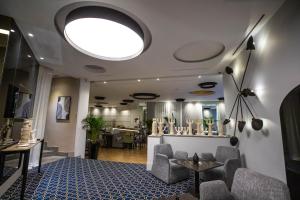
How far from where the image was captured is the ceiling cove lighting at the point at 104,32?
237 centimetres

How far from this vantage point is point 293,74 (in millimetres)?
2012

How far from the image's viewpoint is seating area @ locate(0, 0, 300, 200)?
2160 mm

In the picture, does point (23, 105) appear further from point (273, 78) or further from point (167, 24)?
point (273, 78)

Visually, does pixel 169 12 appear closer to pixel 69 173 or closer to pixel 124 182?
pixel 124 182

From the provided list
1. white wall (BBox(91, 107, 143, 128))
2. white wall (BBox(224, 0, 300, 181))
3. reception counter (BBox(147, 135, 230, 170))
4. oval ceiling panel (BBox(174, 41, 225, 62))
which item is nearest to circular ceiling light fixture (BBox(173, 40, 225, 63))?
oval ceiling panel (BBox(174, 41, 225, 62))

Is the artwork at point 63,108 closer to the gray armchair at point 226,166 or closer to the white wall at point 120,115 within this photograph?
the gray armchair at point 226,166

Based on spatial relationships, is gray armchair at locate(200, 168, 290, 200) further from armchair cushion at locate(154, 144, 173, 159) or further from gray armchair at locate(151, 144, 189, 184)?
armchair cushion at locate(154, 144, 173, 159)

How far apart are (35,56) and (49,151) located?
3.32 metres

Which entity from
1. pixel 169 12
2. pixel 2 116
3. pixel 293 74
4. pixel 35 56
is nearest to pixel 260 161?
pixel 293 74

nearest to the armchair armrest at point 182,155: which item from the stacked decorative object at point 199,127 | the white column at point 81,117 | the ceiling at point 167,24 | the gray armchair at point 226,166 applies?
the gray armchair at point 226,166

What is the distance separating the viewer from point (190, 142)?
455cm

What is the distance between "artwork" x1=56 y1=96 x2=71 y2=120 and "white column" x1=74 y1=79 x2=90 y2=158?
40cm

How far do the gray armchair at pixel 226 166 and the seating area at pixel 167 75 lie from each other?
0.08 feet

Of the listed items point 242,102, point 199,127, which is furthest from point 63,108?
point 242,102
